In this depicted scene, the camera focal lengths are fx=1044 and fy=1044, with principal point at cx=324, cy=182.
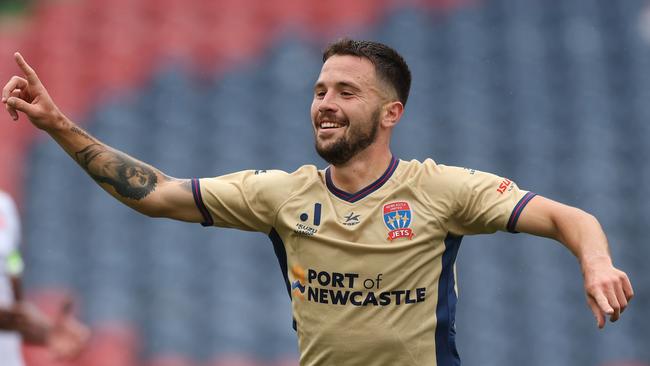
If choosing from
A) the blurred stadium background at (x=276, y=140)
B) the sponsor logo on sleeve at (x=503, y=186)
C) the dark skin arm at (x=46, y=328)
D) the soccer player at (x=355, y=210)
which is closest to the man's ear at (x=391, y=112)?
the soccer player at (x=355, y=210)

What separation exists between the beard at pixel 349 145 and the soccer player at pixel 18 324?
261 centimetres

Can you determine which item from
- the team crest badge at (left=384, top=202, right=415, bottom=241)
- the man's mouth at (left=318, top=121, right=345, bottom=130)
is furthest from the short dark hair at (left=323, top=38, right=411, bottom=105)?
the team crest badge at (left=384, top=202, right=415, bottom=241)

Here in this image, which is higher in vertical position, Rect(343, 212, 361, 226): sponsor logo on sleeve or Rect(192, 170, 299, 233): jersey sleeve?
Rect(192, 170, 299, 233): jersey sleeve

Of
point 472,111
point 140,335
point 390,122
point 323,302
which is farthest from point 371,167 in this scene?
point 472,111

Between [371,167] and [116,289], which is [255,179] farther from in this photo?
[116,289]

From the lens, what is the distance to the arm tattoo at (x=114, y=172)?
174 inches

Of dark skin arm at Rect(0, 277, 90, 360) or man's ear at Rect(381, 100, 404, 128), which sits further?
dark skin arm at Rect(0, 277, 90, 360)

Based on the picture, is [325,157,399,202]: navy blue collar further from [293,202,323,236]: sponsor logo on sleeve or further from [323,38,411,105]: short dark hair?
[323,38,411,105]: short dark hair

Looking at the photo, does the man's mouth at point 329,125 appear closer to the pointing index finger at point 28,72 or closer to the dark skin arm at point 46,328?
the pointing index finger at point 28,72

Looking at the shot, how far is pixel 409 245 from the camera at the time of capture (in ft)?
14.1

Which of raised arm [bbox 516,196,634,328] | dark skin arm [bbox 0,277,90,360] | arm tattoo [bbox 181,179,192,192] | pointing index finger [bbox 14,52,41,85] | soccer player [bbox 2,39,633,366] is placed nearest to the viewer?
raised arm [bbox 516,196,634,328]

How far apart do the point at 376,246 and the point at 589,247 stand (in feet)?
2.93

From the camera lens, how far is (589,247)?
381 centimetres

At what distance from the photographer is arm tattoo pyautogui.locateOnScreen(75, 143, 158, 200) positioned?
4.41 m
